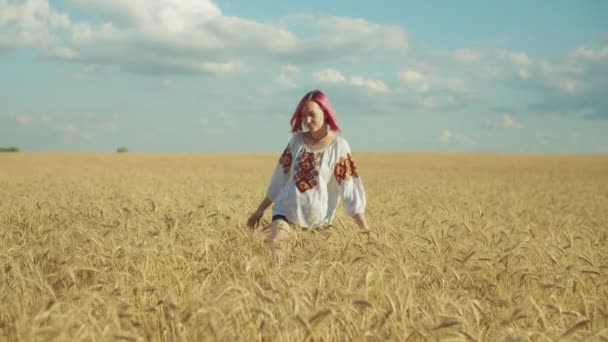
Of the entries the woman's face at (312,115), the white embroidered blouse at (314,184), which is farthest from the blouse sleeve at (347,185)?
the woman's face at (312,115)

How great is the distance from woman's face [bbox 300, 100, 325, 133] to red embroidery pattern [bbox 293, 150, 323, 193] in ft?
0.78

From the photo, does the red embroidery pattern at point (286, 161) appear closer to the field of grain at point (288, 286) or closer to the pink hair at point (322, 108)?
the pink hair at point (322, 108)

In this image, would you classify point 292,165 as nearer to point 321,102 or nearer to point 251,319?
point 321,102

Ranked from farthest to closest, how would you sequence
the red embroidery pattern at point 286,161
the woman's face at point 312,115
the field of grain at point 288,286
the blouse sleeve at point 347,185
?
the red embroidery pattern at point 286,161 → the blouse sleeve at point 347,185 → the woman's face at point 312,115 → the field of grain at point 288,286

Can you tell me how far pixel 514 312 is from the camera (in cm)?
202

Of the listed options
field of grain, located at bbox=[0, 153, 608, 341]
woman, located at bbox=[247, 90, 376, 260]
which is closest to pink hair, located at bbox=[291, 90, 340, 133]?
woman, located at bbox=[247, 90, 376, 260]

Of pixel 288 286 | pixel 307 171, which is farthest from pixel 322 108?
pixel 288 286

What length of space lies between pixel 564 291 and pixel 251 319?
2073 millimetres

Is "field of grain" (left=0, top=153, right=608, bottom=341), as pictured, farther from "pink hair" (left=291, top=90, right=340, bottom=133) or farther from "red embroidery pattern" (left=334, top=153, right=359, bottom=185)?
"pink hair" (left=291, top=90, right=340, bottom=133)

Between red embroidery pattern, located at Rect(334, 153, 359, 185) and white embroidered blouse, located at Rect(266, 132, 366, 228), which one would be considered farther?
red embroidery pattern, located at Rect(334, 153, 359, 185)

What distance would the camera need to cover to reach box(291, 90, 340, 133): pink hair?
410 cm

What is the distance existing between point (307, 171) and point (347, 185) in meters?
0.35

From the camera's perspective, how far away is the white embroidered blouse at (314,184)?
4.07m

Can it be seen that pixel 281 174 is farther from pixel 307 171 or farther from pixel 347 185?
pixel 347 185
